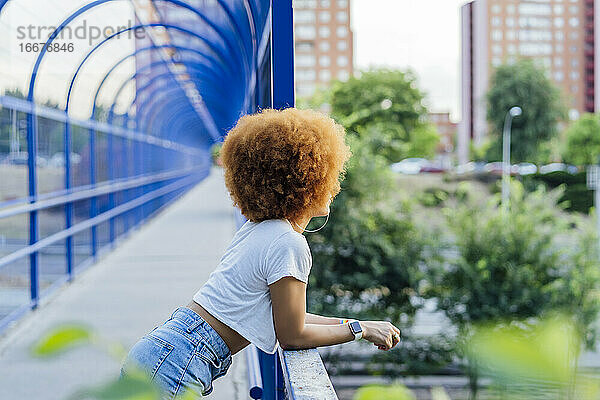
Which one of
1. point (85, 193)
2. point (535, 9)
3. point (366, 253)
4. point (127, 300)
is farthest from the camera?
point (535, 9)

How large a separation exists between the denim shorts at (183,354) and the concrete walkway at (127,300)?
0.16 metres

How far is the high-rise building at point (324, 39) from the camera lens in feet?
361

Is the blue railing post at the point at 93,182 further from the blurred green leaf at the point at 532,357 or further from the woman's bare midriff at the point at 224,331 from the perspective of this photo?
the blurred green leaf at the point at 532,357

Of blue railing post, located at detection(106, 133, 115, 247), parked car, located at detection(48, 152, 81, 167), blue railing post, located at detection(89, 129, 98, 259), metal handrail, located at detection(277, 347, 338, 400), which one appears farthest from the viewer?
blue railing post, located at detection(106, 133, 115, 247)

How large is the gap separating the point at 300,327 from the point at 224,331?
21 centimetres

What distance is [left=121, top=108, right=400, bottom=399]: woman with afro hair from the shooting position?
1854mm

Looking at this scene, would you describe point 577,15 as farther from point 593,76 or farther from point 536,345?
point 536,345

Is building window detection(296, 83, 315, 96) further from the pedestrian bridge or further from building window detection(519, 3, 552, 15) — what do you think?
the pedestrian bridge

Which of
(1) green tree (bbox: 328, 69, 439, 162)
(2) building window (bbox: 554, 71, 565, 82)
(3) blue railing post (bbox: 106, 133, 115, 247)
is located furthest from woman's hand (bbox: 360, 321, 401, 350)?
(2) building window (bbox: 554, 71, 565, 82)

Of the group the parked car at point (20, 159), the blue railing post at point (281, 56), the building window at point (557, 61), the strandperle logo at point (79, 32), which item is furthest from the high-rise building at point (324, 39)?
the blue railing post at point (281, 56)

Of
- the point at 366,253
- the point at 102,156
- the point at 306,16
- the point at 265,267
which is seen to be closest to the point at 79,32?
the point at 102,156

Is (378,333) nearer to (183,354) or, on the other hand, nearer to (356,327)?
(356,327)

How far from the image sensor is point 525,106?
50.6 meters

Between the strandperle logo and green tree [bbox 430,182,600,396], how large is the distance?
304 inches
